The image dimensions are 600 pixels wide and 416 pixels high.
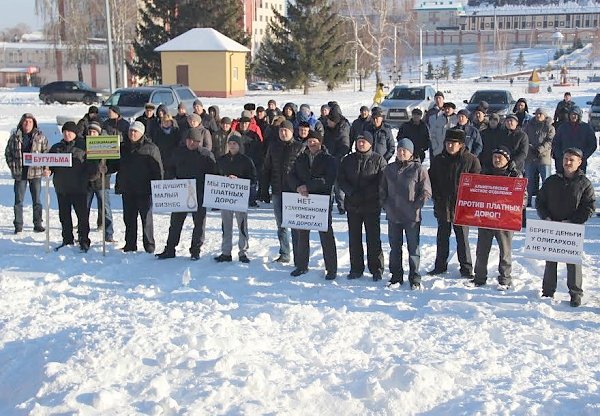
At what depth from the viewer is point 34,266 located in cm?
996

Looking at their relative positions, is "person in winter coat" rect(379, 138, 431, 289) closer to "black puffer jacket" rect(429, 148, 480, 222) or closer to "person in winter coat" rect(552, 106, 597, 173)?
"black puffer jacket" rect(429, 148, 480, 222)

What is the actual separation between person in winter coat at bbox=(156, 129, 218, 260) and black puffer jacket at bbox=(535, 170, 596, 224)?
4338 millimetres

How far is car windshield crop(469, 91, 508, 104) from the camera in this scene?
28.9 metres

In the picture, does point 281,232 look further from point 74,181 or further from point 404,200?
point 74,181

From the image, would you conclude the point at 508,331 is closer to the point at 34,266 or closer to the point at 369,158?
the point at 369,158

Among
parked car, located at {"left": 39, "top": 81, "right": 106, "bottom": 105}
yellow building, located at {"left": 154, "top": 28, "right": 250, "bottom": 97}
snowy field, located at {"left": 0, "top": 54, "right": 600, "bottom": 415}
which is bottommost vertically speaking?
snowy field, located at {"left": 0, "top": 54, "right": 600, "bottom": 415}

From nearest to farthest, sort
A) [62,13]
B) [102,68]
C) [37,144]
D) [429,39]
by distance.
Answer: [37,144] → [62,13] → [102,68] → [429,39]

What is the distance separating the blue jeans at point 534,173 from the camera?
1268 cm

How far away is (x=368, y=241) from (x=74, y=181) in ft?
13.8

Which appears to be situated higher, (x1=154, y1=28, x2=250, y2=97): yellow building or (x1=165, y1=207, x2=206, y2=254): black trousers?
(x1=154, y1=28, x2=250, y2=97): yellow building

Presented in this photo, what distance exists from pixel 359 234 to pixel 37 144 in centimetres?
527

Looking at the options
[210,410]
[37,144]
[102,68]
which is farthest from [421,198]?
[102,68]

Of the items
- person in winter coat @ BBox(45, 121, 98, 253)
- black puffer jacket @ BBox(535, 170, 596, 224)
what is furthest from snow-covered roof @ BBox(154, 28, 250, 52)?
black puffer jacket @ BBox(535, 170, 596, 224)

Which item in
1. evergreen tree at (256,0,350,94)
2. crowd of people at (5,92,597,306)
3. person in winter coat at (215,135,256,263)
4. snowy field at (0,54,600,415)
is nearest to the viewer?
snowy field at (0,54,600,415)
